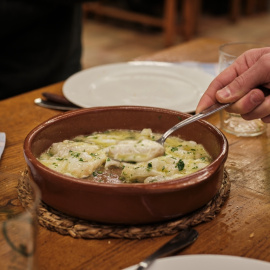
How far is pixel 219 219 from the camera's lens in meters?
0.95

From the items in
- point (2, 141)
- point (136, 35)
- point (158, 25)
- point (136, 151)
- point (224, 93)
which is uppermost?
point (224, 93)

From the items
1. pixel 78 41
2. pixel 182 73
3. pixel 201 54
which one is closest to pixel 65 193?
pixel 182 73

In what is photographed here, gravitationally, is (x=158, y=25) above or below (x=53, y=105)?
below

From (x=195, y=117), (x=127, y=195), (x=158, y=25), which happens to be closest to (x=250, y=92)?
(x=195, y=117)

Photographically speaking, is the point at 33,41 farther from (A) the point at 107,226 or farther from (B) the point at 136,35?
(B) the point at 136,35

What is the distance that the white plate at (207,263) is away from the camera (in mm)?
752

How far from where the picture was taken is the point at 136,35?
563 centimetres

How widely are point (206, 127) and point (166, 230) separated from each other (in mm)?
322

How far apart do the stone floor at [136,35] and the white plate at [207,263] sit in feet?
12.7

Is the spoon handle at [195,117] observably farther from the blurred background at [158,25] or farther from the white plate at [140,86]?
the blurred background at [158,25]

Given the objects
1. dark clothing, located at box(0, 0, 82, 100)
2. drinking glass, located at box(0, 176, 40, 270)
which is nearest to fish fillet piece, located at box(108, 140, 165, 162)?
drinking glass, located at box(0, 176, 40, 270)

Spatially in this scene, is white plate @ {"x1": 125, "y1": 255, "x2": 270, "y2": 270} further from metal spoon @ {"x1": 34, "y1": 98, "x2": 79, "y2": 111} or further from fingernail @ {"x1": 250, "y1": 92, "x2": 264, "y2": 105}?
metal spoon @ {"x1": 34, "y1": 98, "x2": 79, "y2": 111}

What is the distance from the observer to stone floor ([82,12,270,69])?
4.88m

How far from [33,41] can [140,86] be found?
0.84 meters
